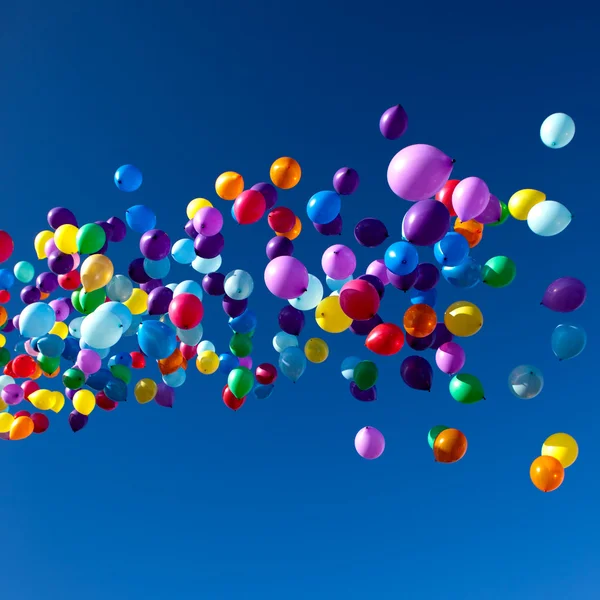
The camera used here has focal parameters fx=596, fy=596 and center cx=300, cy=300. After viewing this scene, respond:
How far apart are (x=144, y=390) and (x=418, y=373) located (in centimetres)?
373

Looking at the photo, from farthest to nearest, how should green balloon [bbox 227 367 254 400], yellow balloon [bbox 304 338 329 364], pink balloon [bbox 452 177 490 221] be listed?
yellow balloon [bbox 304 338 329 364] → green balloon [bbox 227 367 254 400] → pink balloon [bbox 452 177 490 221]

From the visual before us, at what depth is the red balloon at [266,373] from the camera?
8148mm

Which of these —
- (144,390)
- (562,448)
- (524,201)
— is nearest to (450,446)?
(562,448)

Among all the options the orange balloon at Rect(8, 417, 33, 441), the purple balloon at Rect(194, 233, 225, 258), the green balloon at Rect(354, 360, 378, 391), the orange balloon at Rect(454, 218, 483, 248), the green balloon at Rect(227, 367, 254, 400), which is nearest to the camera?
the orange balloon at Rect(454, 218, 483, 248)

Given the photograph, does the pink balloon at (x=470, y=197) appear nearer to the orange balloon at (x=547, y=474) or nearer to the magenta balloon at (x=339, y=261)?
→ the magenta balloon at (x=339, y=261)

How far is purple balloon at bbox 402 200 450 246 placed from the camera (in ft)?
19.6

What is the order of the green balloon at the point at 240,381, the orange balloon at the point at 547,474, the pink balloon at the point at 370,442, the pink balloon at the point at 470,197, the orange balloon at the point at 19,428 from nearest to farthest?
1. the pink balloon at the point at 470,197
2. the orange balloon at the point at 547,474
3. the pink balloon at the point at 370,442
4. the green balloon at the point at 240,381
5. the orange balloon at the point at 19,428

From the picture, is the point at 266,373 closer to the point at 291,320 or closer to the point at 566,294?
the point at 291,320

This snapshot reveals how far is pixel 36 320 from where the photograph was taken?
290 inches

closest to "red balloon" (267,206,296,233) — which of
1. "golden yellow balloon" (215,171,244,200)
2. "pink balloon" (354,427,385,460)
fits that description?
"golden yellow balloon" (215,171,244,200)

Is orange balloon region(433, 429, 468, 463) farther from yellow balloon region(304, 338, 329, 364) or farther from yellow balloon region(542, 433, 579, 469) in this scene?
yellow balloon region(304, 338, 329, 364)

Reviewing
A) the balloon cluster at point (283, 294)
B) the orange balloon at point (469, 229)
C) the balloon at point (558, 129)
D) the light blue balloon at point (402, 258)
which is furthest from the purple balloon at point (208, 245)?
the balloon at point (558, 129)

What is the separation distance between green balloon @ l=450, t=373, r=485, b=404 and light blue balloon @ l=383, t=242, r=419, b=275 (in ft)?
4.77

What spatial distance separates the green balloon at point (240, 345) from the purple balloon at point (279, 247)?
4.20ft
